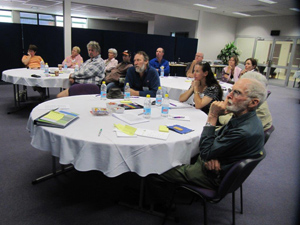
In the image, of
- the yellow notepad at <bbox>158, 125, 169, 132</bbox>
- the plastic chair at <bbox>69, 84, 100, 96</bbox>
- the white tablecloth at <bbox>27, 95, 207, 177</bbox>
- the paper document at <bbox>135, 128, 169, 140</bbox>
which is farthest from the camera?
the plastic chair at <bbox>69, 84, 100, 96</bbox>

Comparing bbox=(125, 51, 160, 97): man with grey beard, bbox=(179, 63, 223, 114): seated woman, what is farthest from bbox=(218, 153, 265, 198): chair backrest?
bbox=(125, 51, 160, 97): man with grey beard

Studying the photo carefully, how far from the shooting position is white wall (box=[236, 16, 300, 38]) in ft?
36.2

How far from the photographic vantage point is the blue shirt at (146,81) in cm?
369

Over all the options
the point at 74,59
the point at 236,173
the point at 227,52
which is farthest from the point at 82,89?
the point at 227,52

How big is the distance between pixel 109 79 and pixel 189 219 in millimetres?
3666

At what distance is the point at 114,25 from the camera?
16781mm

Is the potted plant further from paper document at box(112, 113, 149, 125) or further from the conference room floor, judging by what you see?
paper document at box(112, 113, 149, 125)

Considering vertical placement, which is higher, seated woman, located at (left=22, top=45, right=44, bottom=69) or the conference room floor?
seated woman, located at (left=22, top=45, right=44, bottom=69)

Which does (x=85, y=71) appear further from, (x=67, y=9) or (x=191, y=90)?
(x=67, y=9)

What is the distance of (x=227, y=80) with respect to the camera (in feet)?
18.0

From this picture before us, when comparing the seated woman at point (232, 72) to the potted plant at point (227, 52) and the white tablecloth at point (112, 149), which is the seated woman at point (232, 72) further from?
the potted plant at point (227, 52)

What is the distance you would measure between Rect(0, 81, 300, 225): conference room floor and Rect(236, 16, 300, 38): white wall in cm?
1007

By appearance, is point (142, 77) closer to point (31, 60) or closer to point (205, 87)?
point (205, 87)

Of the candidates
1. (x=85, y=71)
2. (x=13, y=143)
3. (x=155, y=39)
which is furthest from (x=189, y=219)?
(x=155, y=39)
